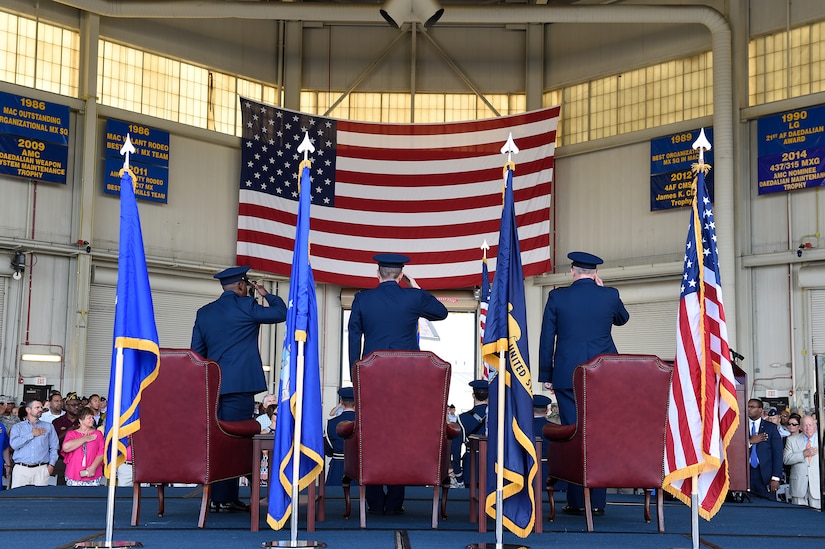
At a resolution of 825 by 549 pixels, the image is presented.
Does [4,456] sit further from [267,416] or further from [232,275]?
[232,275]

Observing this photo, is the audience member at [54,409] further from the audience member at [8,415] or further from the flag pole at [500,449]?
the flag pole at [500,449]

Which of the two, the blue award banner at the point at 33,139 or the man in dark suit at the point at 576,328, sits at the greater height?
the blue award banner at the point at 33,139

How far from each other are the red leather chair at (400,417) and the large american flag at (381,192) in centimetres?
1169

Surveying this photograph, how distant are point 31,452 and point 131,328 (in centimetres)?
539

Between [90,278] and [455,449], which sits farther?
[90,278]

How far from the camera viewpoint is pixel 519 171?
17203 millimetres

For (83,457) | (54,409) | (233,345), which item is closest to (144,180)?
(54,409)

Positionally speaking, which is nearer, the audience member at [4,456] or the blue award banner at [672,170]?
the audience member at [4,456]

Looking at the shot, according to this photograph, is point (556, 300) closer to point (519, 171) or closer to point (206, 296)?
point (519, 171)

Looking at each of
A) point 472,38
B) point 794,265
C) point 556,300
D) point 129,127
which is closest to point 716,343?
point 556,300

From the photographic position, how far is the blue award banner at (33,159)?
1534 centimetres

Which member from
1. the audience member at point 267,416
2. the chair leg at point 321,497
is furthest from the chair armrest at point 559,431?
the audience member at point 267,416

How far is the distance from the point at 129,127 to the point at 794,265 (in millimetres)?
11400

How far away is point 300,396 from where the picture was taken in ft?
16.4
